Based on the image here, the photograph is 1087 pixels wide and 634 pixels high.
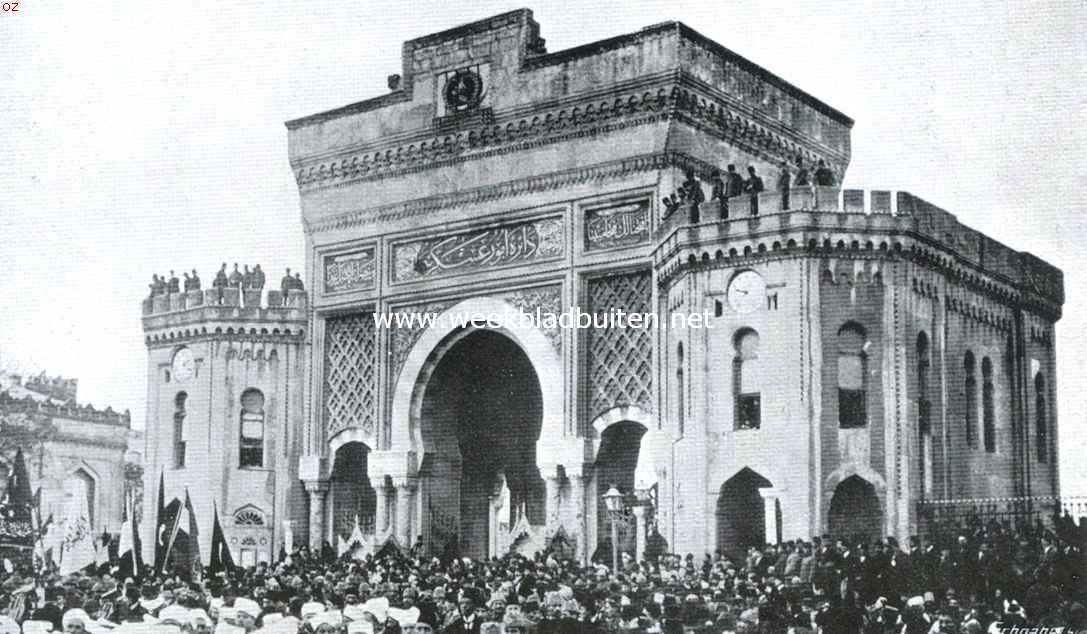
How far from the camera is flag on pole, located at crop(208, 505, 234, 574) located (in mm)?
23172

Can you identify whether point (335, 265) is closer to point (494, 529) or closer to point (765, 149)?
point (494, 529)

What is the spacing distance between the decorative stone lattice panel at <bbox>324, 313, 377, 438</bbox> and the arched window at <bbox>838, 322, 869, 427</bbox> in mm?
11445

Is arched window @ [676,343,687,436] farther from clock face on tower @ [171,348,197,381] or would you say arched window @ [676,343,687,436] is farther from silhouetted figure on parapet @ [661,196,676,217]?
clock face on tower @ [171,348,197,381]

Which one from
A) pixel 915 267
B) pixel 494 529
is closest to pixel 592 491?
pixel 494 529

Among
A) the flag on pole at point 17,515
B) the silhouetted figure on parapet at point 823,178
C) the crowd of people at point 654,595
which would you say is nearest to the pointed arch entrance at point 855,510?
the crowd of people at point 654,595

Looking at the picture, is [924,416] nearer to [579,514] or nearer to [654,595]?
[579,514]

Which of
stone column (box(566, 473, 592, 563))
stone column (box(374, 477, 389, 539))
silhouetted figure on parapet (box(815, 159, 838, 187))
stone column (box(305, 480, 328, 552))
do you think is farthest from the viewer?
stone column (box(305, 480, 328, 552))

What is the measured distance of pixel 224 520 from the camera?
100 ft

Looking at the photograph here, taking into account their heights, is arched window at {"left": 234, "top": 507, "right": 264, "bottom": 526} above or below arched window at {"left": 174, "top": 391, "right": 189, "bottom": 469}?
below

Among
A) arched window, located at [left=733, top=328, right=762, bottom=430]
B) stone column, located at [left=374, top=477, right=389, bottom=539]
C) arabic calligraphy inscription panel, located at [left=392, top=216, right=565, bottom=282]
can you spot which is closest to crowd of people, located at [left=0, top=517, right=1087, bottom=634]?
arched window, located at [left=733, top=328, right=762, bottom=430]

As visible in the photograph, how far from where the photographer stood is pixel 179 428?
31.9 metres

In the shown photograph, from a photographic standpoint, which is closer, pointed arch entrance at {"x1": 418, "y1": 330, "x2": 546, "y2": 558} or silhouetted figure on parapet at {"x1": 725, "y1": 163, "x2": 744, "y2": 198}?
silhouetted figure on parapet at {"x1": 725, "y1": 163, "x2": 744, "y2": 198}

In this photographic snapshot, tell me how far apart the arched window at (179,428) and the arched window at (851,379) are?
52.5ft

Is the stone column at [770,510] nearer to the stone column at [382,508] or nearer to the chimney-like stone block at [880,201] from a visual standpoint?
the chimney-like stone block at [880,201]
